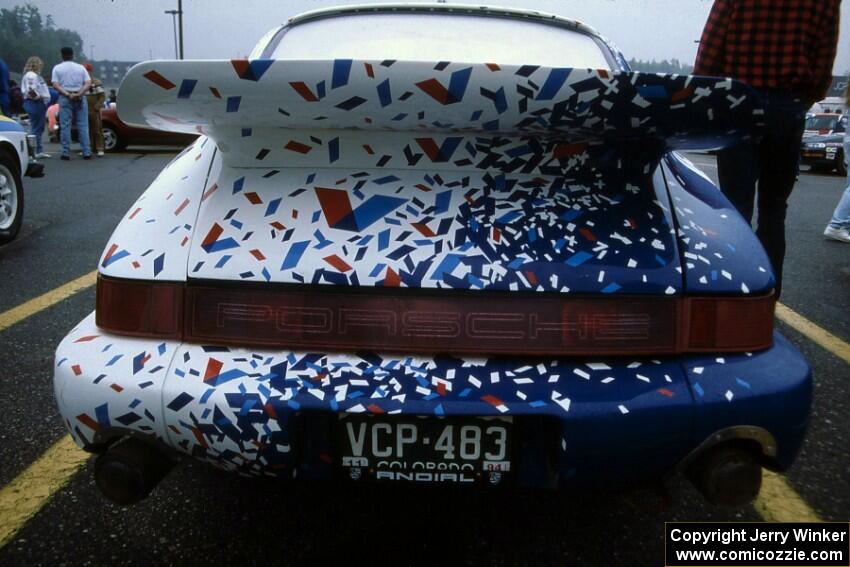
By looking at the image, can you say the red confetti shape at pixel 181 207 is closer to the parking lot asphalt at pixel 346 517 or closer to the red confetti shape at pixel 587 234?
the parking lot asphalt at pixel 346 517

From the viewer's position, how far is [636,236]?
1.56 metres

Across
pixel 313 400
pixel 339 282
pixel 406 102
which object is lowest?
pixel 313 400

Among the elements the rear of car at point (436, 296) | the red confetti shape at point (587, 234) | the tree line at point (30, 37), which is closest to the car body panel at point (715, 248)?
the rear of car at point (436, 296)

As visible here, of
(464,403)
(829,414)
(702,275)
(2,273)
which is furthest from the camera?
(2,273)

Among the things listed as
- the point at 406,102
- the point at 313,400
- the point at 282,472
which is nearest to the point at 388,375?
the point at 313,400

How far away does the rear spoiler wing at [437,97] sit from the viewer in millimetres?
1391

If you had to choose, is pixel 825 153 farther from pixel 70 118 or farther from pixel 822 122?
pixel 70 118

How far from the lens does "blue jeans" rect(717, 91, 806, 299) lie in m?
3.26

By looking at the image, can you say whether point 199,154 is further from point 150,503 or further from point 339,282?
point 150,503

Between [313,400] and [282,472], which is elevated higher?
[313,400]

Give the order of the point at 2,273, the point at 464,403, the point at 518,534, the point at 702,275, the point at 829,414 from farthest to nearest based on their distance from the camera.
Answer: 1. the point at 2,273
2. the point at 829,414
3. the point at 518,534
4. the point at 702,275
5. the point at 464,403

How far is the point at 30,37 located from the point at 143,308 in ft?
316

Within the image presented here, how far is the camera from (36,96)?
13344 mm

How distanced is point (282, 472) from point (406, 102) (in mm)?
834
